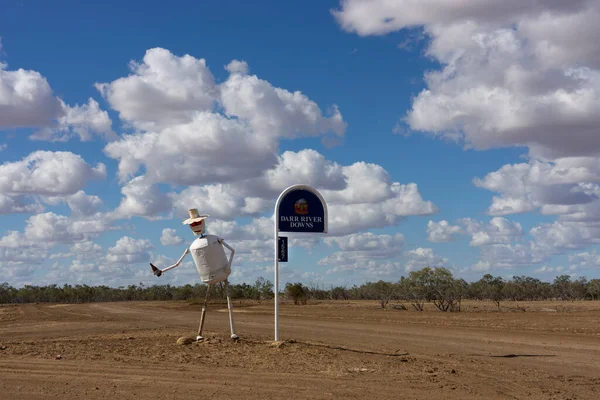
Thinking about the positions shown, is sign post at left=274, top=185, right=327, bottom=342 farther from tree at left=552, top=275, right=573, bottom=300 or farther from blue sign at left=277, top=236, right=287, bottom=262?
tree at left=552, top=275, right=573, bottom=300

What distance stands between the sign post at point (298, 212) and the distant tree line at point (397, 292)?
81.8ft

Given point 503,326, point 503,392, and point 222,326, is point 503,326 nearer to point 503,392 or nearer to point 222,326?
point 222,326

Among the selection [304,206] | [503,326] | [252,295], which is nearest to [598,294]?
[252,295]

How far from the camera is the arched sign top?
634 inches

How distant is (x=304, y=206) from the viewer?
16250 mm

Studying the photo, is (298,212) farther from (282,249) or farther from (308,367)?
(308,367)

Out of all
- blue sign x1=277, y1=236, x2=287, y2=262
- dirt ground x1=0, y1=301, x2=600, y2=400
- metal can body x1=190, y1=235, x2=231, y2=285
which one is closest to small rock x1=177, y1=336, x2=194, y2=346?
dirt ground x1=0, y1=301, x2=600, y2=400

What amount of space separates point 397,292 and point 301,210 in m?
36.3

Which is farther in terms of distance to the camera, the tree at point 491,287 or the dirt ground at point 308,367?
the tree at point 491,287

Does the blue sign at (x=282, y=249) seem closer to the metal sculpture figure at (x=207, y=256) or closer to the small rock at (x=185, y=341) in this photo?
the metal sculpture figure at (x=207, y=256)

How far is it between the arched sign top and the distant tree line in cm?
2491

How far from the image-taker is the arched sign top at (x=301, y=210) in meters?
16.1

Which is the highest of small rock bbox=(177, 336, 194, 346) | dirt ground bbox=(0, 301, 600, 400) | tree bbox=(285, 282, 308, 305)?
tree bbox=(285, 282, 308, 305)

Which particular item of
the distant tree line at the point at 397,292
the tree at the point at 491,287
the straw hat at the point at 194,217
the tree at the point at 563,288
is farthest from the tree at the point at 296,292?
the straw hat at the point at 194,217
